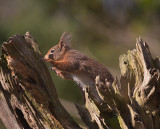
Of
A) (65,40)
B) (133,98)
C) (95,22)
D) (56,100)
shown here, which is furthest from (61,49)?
(95,22)

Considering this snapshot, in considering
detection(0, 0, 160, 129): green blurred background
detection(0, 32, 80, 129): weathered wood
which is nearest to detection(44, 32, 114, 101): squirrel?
detection(0, 32, 80, 129): weathered wood

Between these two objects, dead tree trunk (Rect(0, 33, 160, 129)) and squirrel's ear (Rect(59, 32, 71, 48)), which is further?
squirrel's ear (Rect(59, 32, 71, 48))

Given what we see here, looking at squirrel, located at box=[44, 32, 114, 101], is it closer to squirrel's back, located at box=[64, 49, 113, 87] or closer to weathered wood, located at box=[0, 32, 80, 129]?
squirrel's back, located at box=[64, 49, 113, 87]

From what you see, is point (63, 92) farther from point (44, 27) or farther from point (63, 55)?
point (63, 55)

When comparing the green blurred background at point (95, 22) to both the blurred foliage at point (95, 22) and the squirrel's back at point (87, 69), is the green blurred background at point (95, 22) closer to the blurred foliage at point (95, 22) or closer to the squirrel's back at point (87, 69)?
the blurred foliage at point (95, 22)

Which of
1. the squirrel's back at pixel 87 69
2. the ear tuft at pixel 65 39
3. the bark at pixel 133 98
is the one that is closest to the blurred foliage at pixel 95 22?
the ear tuft at pixel 65 39

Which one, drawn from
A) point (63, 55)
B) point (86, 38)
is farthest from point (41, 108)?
point (86, 38)

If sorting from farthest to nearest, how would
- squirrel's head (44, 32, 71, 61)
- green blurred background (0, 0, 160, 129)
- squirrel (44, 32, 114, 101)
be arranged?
green blurred background (0, 0, 160, 129) < squirrel's head (44, 32, 71, 61) < squirrel (44, 32, 114, 101)
